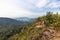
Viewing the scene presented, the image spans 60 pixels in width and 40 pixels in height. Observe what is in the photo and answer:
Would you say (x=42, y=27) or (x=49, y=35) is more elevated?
(x=42, y=27)

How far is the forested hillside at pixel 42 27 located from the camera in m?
9.67

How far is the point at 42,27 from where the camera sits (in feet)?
32.8

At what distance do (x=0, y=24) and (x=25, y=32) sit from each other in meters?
4.24

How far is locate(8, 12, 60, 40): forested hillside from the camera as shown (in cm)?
967

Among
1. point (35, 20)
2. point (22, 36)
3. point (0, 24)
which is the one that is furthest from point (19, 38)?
point (0, 24)

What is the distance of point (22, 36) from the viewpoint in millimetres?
10883

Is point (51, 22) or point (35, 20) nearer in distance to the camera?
point (51, 22)

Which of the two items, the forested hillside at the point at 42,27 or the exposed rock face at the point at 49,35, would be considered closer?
the exposed rock face at the point at 49,35

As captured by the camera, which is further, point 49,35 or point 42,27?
point 42,27

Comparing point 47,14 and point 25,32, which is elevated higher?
point 47,14

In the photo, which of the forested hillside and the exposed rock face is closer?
the exposed rock face

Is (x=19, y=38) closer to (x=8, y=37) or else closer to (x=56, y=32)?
(x=8, y=37)

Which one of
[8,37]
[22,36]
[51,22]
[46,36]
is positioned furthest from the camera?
[8,37]

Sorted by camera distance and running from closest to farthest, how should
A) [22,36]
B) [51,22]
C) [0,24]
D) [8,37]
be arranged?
[51,22] → [22,36] → [8,37] → [0,24]
